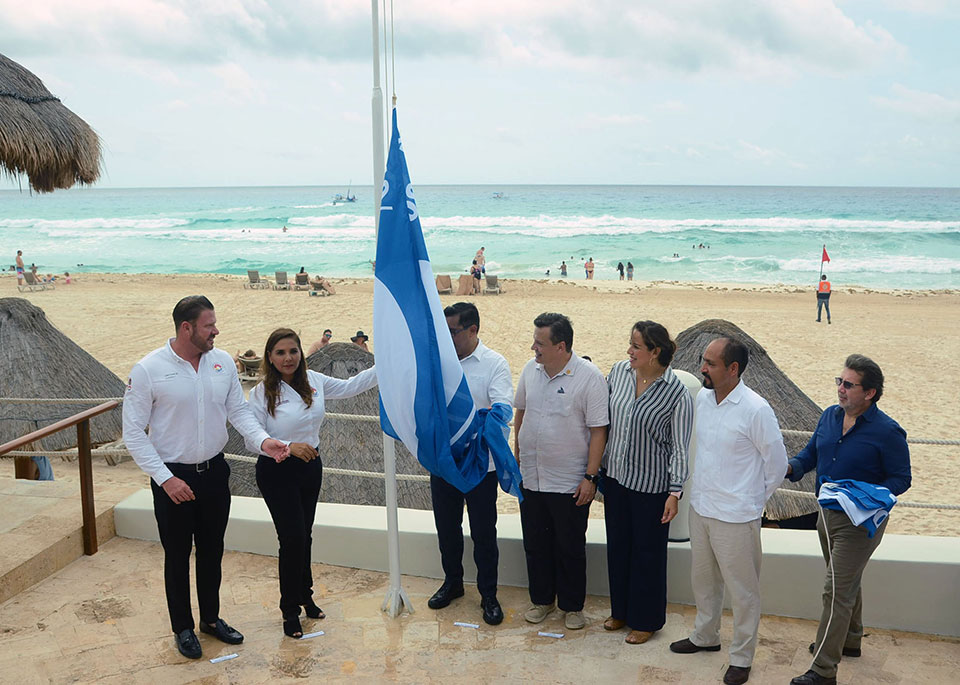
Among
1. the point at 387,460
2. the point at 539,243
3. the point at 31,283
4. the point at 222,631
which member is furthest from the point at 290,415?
the point at 539,243

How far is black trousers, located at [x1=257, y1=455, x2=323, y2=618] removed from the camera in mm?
3742

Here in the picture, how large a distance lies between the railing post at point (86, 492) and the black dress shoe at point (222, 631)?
1256 millimetres

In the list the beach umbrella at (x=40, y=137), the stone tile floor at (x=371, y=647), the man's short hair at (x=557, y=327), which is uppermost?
the beach umbrella at (x=40, y=137)

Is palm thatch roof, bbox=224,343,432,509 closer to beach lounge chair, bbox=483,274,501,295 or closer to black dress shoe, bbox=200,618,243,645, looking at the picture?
black dress shoe, bbox=200,618,243,645

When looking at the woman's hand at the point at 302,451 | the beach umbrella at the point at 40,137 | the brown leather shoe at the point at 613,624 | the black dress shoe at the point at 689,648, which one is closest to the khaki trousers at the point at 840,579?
the black dress shoe at the point at 689,648

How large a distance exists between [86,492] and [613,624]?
2.99m

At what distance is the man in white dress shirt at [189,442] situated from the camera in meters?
3.49

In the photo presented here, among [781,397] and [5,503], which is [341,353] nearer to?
[5,503]

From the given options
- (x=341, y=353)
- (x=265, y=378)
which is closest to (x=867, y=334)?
(x=341, y=353)

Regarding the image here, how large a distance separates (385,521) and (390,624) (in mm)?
752

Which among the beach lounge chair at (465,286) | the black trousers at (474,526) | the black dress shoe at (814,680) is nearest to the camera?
the black dress shoe at (814,680)

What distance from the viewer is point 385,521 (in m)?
4.60

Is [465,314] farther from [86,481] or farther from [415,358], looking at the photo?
[86,481]

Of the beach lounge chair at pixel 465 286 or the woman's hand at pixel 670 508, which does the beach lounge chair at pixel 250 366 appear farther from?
the beach lounge chair at pixel 465 286
